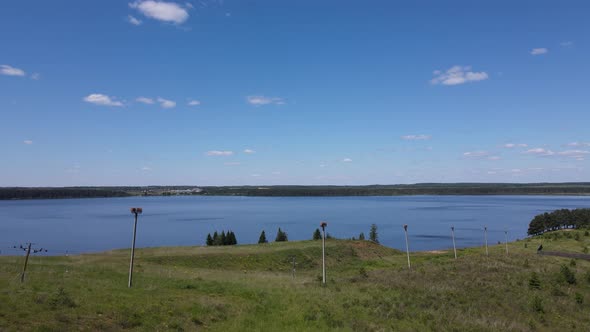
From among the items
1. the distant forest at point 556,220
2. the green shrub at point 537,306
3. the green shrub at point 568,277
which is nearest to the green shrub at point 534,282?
the green shrub at point 568,277

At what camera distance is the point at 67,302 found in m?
14.4

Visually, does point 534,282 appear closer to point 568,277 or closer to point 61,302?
point 568,277

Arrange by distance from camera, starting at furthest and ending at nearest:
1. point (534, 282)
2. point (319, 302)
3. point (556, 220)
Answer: point (556, 220) < point (534, 282) < point (319, 302)

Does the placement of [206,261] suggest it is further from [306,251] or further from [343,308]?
[343,308]

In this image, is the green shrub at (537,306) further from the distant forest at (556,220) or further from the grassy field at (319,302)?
the distant forest at (556,220)

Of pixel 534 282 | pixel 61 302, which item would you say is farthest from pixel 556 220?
pixel 61 302

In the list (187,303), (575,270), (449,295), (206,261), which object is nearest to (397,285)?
(449,295)

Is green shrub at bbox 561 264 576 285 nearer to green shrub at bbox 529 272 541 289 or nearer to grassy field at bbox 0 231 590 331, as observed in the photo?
grassy field at bbox 0 231 590 331

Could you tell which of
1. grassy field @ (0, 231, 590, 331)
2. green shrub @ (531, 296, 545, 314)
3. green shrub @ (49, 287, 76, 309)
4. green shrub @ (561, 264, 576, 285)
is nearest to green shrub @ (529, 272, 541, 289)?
grassy field @ (0, 231, 590, 331)

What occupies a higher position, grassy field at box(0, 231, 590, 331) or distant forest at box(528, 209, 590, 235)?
grassy field at box(0, 231, 590, 331)

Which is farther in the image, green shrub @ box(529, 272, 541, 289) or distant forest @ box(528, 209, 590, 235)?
distant forest @ box(528, 209, 590, 235)

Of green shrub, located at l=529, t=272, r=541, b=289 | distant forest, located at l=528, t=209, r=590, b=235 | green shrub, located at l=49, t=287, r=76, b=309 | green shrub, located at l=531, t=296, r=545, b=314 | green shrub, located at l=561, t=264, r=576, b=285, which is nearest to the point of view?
green shrub, located at l=49, t=287, r=76, b=309

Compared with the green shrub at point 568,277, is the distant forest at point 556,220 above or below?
below

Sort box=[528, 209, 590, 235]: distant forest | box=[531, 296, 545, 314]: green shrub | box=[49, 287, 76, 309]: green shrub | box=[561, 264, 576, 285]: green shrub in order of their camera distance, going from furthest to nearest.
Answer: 1. box=[528, 209, 590, 235]: distant forest
2. box=[561, 264, 576, 285]: green shrub
3. box=[531, 296, 545, 314]: green shrub
4. box=[49, 287, 76, 309]: green shrub
